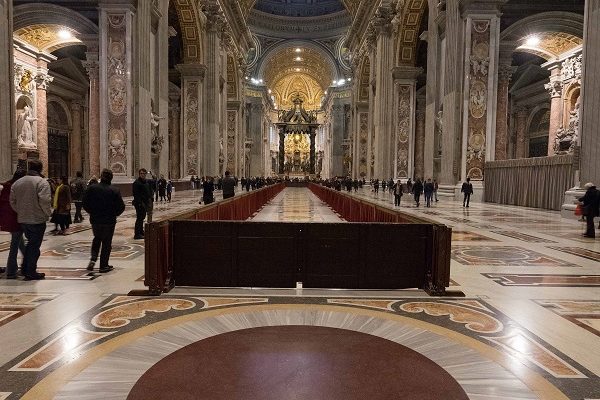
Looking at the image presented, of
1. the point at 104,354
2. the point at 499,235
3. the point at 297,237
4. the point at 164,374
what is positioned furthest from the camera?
the point at 499,235

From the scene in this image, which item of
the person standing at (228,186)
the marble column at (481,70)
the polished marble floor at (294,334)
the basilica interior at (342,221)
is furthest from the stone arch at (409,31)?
the polished marble floor at (294,334)

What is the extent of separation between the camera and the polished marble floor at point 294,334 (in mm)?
2447

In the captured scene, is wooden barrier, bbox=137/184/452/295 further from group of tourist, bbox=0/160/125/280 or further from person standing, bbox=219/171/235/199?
person standing, bbox=219/171/235/199

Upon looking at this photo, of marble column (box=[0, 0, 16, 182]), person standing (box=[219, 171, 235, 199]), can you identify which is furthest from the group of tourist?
person standing (box=[219, 171, 235, 199])

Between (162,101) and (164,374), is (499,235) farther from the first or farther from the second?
(162,101)

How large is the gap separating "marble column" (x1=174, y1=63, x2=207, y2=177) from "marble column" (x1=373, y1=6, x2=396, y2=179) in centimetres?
1131

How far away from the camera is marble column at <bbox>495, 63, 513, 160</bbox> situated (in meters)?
19.3

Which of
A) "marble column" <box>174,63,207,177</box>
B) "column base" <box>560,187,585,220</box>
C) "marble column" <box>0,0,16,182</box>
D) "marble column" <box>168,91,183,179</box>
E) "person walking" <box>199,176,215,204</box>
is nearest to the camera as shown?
"marble column" <box>0,0,16,182</box>

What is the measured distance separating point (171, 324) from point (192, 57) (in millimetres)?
24191

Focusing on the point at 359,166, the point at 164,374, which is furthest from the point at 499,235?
the point at 359,166

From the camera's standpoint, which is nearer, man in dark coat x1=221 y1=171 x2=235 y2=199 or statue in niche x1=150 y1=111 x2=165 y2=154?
man in dark coat x1=221 y1=171 x2=235 y2=199

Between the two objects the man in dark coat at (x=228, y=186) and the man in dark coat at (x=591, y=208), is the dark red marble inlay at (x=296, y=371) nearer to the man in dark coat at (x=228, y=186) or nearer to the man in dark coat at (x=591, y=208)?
the man in dark coat at (x=591, y=208)

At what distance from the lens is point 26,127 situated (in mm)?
22109

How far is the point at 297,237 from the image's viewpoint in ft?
15.1
